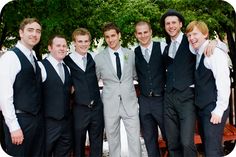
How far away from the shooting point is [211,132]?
12.0 ft

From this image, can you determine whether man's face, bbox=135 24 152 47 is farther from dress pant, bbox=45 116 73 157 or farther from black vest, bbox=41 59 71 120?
dress pant, bbox=45 116 73 157

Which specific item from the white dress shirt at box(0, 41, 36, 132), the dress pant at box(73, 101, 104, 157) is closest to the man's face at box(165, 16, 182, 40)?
the dress pant at box(73, 101, 104, 157)

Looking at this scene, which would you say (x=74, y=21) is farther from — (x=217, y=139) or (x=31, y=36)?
(x=217, y=139)

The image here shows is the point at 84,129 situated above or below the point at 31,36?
below

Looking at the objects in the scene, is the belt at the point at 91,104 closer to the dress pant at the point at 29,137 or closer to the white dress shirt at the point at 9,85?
the dress pant at the point at 29,137

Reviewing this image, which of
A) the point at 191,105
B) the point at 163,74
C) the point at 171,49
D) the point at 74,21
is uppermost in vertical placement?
the point at 74,21

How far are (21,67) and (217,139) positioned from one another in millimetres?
1897

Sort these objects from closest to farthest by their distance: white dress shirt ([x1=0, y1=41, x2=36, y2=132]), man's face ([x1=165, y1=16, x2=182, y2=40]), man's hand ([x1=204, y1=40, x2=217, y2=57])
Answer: white dress shirt ([x1=0, y1=41, x2=36, y2=132]) → man's hand ([x1=204, y1=40, x2=217, y2=57]) → man's face ([x1=165, y1=16, x2=182, y2=40])

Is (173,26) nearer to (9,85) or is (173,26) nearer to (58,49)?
(58,49)

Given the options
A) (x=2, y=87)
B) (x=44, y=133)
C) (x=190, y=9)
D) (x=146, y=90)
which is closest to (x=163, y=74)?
(x=146, y=90)

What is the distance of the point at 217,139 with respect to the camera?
12.0ft

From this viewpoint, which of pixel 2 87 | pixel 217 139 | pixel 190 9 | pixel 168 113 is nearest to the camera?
pixel 2 87

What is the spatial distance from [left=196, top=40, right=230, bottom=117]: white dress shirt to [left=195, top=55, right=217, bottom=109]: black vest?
0.08 m

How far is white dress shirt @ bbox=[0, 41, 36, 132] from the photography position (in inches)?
135
